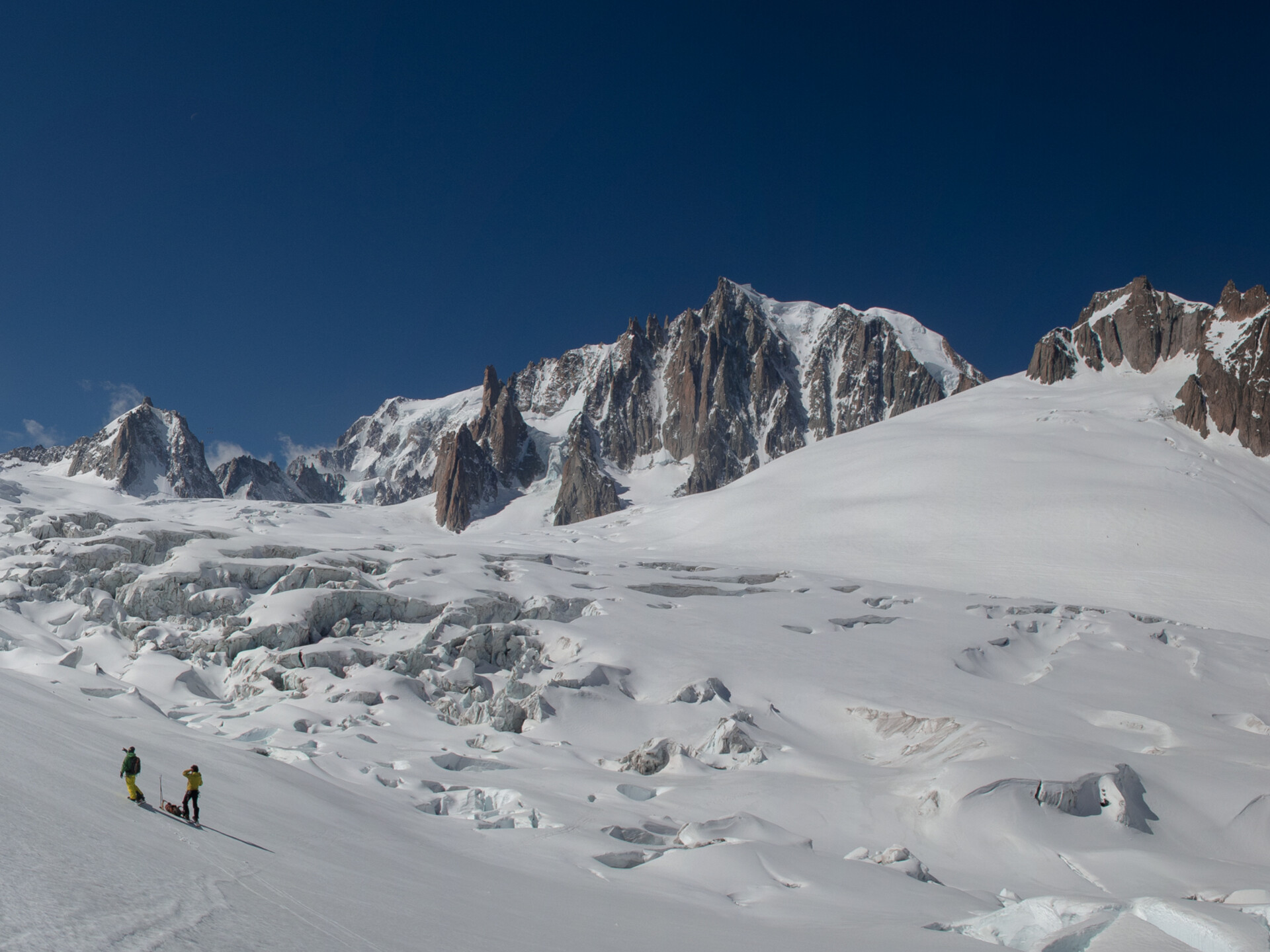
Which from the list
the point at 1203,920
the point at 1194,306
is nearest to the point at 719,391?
the point at 1194,306

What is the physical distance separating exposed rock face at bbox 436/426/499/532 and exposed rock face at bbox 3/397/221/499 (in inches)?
2369

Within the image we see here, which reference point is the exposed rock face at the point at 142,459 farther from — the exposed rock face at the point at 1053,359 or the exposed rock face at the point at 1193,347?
the exposed rock face at the point at 1193,347

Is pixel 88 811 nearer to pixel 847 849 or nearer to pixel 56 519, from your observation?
pixel 847 849

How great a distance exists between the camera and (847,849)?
19172 mm

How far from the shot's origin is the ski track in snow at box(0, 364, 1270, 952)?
9.48m

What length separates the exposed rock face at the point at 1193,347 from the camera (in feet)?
301

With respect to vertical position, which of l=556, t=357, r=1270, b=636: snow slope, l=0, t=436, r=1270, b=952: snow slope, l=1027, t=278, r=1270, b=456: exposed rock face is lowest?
l=0, t=436, r=1270, b=952: snow slope

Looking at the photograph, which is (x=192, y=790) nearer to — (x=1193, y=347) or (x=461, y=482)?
(x=1193, y=347)

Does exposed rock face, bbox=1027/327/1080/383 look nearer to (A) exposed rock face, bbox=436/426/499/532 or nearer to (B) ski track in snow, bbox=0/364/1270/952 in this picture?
(B) ski track in snow, bbox=0/364/1270/952

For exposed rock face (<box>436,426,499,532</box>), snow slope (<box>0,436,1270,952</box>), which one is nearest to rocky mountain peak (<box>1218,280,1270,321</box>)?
snow slope (<box>0,436,1270,952</box>)

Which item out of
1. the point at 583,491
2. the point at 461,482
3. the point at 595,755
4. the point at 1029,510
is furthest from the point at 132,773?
the point at 461,482

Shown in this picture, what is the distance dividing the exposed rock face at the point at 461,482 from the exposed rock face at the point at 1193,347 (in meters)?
124

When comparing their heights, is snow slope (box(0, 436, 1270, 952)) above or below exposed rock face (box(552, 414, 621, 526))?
below

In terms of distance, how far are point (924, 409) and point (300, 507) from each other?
105590 millimetres
